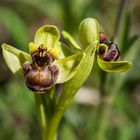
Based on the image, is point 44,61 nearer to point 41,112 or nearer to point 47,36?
point 47,36

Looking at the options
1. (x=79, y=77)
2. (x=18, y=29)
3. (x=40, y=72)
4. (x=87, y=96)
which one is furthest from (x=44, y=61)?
(x=87, y=96)

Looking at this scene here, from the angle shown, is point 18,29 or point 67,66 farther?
point 18,29

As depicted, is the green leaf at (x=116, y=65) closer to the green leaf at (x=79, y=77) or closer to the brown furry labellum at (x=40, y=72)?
the green leaf at (x=79, y=77)

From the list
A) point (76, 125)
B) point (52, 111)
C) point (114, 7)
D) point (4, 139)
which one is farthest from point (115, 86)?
point (114, 7)

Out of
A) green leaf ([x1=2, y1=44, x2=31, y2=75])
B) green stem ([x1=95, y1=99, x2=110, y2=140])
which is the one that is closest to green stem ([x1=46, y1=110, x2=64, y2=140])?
green leaf ([x1=2, y1=44, x2=31, y2=75])

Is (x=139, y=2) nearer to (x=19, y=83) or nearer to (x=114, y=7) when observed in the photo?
(x=114, y=7)

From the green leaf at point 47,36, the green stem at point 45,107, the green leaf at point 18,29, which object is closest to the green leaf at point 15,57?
the green leaf at point 47,36
